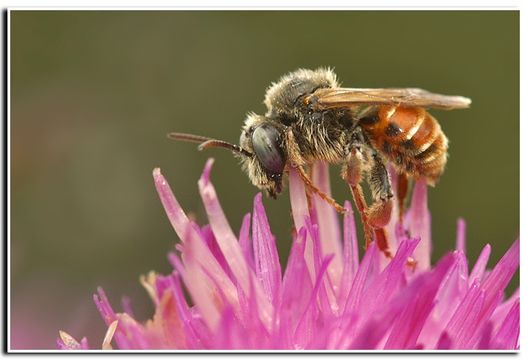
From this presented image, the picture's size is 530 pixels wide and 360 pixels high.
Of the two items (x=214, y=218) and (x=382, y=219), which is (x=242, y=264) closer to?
(x=214, y=218)

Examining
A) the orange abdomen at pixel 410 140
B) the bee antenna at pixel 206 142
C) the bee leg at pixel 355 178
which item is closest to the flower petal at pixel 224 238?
the bee antenna at pixel 206 142

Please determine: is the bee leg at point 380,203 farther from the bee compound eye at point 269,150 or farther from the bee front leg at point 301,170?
the bee compound eye at point 269,150

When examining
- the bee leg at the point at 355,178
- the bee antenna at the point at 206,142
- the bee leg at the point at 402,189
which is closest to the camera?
the bee antenna at the point at 206,142

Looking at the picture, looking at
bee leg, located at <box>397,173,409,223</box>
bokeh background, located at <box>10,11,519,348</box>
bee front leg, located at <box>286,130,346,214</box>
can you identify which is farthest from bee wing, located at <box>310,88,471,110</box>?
bokeh background, located at <box>10,11,519,348</box>

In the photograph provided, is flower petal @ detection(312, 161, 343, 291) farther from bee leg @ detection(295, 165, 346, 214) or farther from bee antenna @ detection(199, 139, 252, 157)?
bee antenna @ detection(199, 139, 252, 157)
